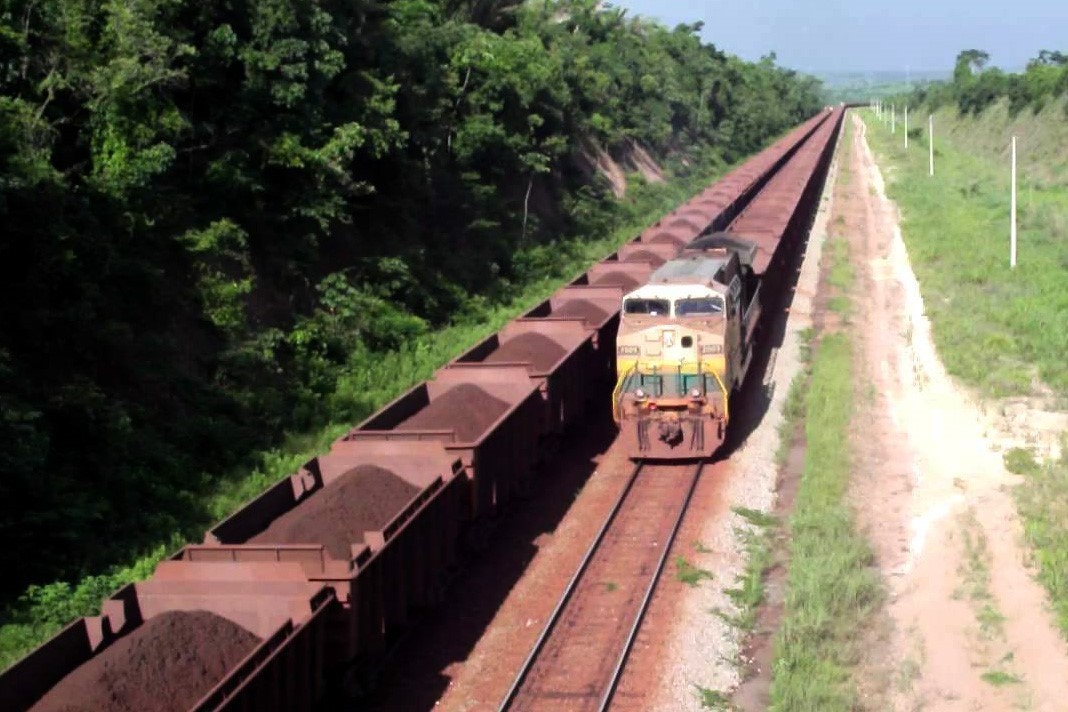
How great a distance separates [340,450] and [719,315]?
24.0ft

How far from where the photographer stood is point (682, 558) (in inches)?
623

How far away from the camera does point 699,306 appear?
19797 mm

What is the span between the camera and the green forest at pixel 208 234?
54.7 feet

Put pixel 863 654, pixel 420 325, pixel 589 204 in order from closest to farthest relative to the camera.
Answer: pixel 863 654, pixel 420 325, pixel 589 204

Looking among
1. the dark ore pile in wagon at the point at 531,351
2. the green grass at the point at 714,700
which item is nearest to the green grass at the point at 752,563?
the green grass at the point at 714,700

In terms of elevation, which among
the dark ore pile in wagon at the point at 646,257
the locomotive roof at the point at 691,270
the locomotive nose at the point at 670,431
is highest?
the locomotive roof at the point at 691,270

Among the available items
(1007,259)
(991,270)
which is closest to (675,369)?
(991,270)

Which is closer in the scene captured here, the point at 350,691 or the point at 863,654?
the point at 350,691

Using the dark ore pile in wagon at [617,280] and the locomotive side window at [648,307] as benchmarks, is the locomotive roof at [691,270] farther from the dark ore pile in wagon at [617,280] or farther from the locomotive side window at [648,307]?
the dark ore pile in wagon at [617,280]

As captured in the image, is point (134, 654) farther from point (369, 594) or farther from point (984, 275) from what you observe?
point (984, 275)

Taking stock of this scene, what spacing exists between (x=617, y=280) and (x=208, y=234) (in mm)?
8686

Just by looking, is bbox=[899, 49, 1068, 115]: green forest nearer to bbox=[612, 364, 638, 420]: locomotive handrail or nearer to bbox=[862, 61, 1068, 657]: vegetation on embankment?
bbox=[862, 61, 1068, 657]: vegetation on embankment

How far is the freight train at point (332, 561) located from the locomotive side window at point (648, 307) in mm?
466

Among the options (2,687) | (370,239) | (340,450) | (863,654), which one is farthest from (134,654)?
(370,239)
